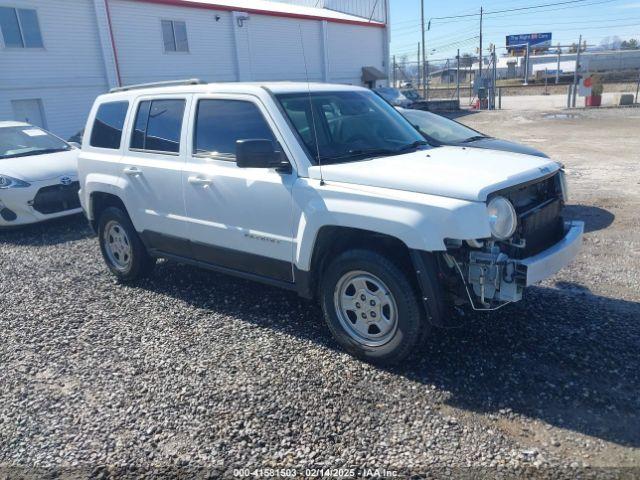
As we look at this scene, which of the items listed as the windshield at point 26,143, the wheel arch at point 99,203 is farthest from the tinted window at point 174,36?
the wheel arch at point 99,203

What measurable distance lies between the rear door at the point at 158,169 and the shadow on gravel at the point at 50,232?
330cm

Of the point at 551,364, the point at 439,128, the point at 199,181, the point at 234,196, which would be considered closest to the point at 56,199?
the point at 199,181

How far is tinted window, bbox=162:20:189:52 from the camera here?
67.6 ft

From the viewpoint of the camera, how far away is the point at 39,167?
28.1ft

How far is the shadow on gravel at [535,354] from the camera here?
3.34 metres

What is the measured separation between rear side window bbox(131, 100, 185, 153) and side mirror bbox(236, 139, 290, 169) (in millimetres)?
1238

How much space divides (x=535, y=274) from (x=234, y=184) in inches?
95.0

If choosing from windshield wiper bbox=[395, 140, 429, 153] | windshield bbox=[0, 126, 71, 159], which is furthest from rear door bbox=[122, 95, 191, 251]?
windshield bbox=[0, 126, 71, 159]

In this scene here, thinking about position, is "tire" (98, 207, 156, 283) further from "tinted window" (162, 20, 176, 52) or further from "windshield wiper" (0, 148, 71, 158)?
"tinted window" (162, 20, 176, 52)

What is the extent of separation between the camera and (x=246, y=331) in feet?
15.2

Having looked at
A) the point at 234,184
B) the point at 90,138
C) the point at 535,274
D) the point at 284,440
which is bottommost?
the point at 284,440

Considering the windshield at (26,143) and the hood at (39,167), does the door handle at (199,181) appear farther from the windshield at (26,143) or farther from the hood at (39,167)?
the windshield at (26,143)

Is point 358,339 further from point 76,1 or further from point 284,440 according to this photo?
point 76,1

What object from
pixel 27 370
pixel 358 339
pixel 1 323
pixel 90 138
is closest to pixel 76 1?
pixel 90 138
